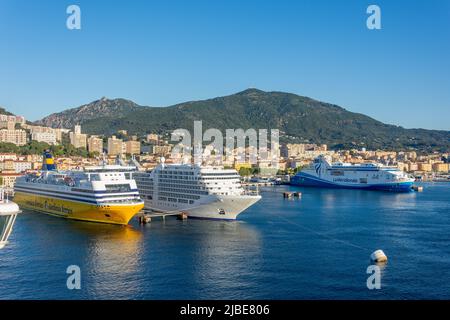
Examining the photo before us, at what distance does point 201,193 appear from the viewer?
92.2ft

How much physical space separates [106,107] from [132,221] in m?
178

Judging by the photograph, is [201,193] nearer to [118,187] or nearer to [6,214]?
[118,187]

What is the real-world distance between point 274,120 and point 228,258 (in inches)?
5835

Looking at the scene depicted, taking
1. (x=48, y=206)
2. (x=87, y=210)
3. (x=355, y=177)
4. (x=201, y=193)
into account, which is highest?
(x=201, y=193)

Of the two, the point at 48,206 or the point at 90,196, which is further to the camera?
the point at 48,206

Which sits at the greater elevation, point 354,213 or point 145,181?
point 145,181

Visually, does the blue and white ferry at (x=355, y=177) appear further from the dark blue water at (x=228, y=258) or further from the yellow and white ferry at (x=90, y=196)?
the yellow and white ferry at (x=90, y=196)

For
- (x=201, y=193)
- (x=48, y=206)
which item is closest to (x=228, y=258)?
(x=201, y=193)

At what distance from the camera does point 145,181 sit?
108ft

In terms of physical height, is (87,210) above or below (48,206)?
above

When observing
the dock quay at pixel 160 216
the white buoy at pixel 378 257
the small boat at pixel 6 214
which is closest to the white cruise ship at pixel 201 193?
the dock quay at pixel 160 216

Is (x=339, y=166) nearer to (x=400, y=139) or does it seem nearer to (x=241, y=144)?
(x=241, y=144)

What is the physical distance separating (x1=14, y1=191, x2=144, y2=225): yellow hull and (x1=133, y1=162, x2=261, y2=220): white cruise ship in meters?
3.75

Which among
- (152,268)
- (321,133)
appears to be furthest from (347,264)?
(321,133)
